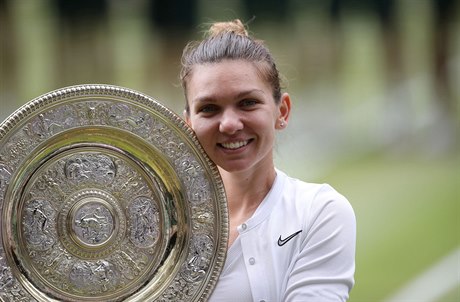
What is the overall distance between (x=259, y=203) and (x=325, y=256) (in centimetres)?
21

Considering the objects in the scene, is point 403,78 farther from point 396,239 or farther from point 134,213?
point 134,213

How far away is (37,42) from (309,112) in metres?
1.81

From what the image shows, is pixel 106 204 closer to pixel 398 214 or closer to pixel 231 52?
pixel 231 52

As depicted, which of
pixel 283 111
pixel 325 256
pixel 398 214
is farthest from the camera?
pixel 398 214

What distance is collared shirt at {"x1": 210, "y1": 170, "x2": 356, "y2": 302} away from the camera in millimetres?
1591

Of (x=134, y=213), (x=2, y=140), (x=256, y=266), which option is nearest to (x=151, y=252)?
(x=134, y=213)

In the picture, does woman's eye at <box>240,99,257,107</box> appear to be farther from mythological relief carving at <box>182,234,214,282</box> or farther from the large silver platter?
mythological relief carving at <box>182,234,214,282</box>

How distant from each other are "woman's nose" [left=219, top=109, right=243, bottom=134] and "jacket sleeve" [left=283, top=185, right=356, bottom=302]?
0.20 metres

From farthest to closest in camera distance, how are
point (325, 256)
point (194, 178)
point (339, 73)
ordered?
point (339, 73) < point (194, 178) < point (325, 256)

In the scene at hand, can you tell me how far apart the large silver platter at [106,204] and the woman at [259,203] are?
45 mm

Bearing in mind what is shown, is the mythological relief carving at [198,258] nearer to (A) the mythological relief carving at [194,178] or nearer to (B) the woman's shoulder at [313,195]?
(A) the mythological relief carving at [194,178]

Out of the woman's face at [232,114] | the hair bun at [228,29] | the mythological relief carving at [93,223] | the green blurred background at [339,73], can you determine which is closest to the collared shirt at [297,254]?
the woman's face at [232,114]

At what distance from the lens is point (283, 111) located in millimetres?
1811

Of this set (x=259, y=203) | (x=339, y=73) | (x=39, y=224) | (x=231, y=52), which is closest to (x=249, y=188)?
(x=259, y=203)
